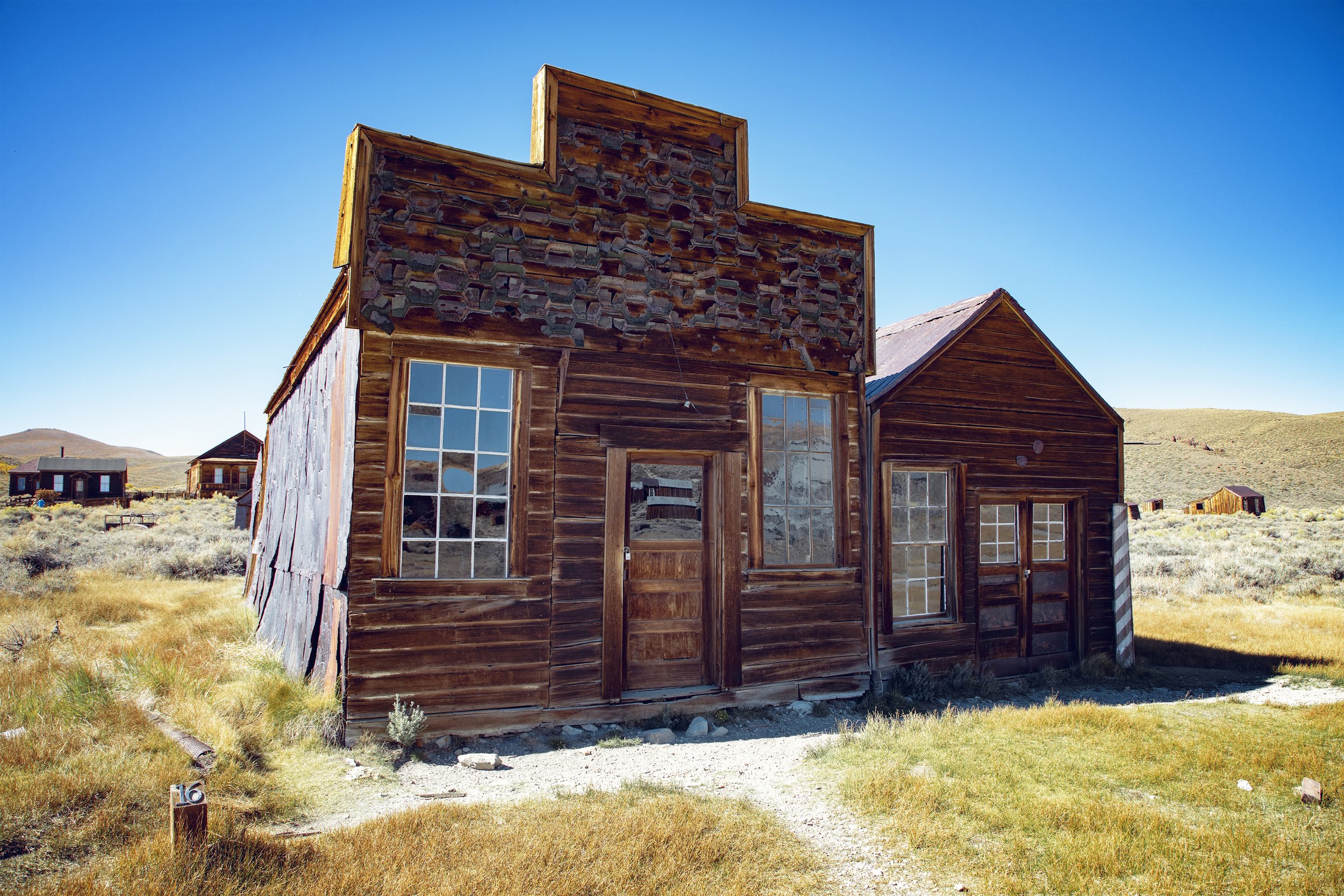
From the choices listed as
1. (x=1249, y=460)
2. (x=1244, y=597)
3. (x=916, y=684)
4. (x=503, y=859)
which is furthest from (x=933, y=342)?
(x=1249, y=460)

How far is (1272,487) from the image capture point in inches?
1938

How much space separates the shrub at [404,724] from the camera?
18.6ft

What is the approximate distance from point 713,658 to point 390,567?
3.09 m

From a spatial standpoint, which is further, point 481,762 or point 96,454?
point 96,454

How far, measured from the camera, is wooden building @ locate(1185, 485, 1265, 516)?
3541 centimetres

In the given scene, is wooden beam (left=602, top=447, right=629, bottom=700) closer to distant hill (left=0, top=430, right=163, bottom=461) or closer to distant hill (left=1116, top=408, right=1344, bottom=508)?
distant hill (left=1116, top=408, right=1344, bottom=508)

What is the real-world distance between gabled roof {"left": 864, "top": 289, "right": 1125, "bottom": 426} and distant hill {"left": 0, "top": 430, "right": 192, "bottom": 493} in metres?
87.6

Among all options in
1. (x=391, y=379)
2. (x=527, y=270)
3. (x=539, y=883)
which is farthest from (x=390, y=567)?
(x=539, y=883)

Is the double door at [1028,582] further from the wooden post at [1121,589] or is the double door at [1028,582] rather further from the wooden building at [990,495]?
the wooden post at [1121,589]

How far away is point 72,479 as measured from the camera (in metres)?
49.1

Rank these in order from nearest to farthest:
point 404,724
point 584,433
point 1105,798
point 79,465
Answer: point 1105,798, point 404,724, point 584,433, point 79,465

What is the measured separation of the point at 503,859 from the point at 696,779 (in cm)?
197

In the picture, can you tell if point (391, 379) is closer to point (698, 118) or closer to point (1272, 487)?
point (698, 118)

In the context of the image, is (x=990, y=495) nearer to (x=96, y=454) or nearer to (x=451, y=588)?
(x=451, y=588)
